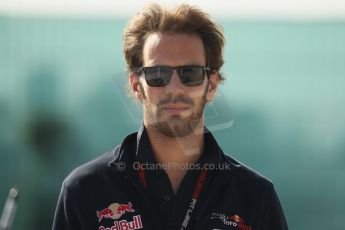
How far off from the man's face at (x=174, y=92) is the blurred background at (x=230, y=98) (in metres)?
1.81

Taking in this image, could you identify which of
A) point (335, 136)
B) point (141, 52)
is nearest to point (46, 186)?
point (335, 136)

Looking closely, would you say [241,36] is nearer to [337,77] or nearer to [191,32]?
[337,77]

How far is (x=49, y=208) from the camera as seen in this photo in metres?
4.19

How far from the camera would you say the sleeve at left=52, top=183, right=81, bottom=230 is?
214cm

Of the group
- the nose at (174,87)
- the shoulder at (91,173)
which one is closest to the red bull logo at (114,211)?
the shoulder at (91,173)

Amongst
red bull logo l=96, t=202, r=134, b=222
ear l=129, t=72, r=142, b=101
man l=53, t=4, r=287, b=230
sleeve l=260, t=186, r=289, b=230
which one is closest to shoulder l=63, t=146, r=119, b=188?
man l=53, t=4, r=287, b=230

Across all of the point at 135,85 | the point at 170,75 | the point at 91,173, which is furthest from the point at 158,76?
the point at 91,173

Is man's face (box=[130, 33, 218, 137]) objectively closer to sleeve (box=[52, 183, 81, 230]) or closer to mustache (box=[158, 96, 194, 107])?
mustache (box=[158, 96, 194, 107])

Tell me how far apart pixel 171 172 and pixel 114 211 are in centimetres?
24

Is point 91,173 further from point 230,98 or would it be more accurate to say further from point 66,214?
point 230,98

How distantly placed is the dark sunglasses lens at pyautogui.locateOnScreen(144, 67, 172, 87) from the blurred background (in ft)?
6.17

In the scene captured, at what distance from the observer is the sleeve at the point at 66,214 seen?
214cm

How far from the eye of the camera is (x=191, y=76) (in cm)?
218

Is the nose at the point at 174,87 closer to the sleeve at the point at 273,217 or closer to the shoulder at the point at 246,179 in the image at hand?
the shoulder at the point at 246,179
